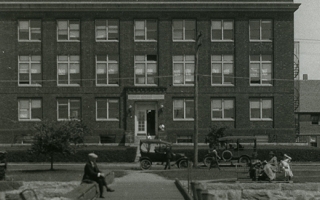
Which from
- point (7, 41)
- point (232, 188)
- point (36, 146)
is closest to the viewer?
point (232, 188)

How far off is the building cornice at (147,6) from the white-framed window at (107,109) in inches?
331

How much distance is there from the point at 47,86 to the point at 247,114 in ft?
61.6

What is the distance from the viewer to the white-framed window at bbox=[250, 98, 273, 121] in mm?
63219

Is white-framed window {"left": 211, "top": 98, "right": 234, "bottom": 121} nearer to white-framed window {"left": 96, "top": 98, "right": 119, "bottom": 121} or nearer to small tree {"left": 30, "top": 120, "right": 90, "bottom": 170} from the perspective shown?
white-framed window {"left": 96, "top": 98, "right": 119, "bottom": 121}

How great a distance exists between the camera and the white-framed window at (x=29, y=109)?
2459 inches

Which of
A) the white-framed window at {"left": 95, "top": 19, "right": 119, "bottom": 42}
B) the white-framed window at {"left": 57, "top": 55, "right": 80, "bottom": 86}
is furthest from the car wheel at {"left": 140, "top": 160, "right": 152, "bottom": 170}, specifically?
the white-framed window at {"left": 95, "top": 19, "right": 119, "bottom": 42}

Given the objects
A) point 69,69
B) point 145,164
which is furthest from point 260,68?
point 145,164

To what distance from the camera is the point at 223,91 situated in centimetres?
6294

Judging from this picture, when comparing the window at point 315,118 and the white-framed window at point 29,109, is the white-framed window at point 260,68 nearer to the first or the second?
the white-framed window at point 29,109

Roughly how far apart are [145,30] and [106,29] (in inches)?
142

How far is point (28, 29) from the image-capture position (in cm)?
6219

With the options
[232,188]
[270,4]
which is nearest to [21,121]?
[270,4]

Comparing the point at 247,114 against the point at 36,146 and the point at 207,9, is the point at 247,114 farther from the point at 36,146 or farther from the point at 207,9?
the point at 36,146

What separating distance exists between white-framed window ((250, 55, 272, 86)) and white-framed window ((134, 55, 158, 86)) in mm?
9030
